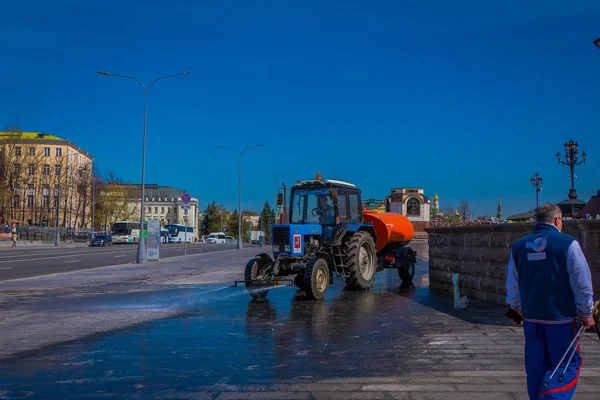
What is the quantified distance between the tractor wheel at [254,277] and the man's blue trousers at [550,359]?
29.6ft

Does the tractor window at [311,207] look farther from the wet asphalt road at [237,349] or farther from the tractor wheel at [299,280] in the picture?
the wet asphalt road at [237,349]

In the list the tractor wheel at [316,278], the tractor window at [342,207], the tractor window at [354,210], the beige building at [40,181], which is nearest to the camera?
the tractor wheel at [316,278]

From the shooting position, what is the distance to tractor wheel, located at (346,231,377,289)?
1396 cm

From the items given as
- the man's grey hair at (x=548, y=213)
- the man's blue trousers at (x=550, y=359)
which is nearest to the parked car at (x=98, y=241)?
the man's grey hair at (x=548, y=213)

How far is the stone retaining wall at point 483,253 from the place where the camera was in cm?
872

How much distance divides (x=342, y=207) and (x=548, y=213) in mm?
9908

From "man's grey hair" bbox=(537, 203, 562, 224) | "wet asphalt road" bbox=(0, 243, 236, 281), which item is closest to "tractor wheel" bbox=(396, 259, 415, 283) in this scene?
"wet asphalt road" bbox=(0, 243, 236, 281)

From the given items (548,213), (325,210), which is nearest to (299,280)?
(325,210)

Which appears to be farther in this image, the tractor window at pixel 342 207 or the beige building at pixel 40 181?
the beige building at pixel 40 181

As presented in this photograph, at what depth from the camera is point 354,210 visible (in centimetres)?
1484

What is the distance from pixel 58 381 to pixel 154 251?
78.6 ft

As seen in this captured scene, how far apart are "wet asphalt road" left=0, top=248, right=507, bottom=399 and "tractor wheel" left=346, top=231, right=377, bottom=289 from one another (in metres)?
1.69

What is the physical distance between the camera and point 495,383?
5680mm

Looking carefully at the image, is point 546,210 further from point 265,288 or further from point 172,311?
point 265,288
